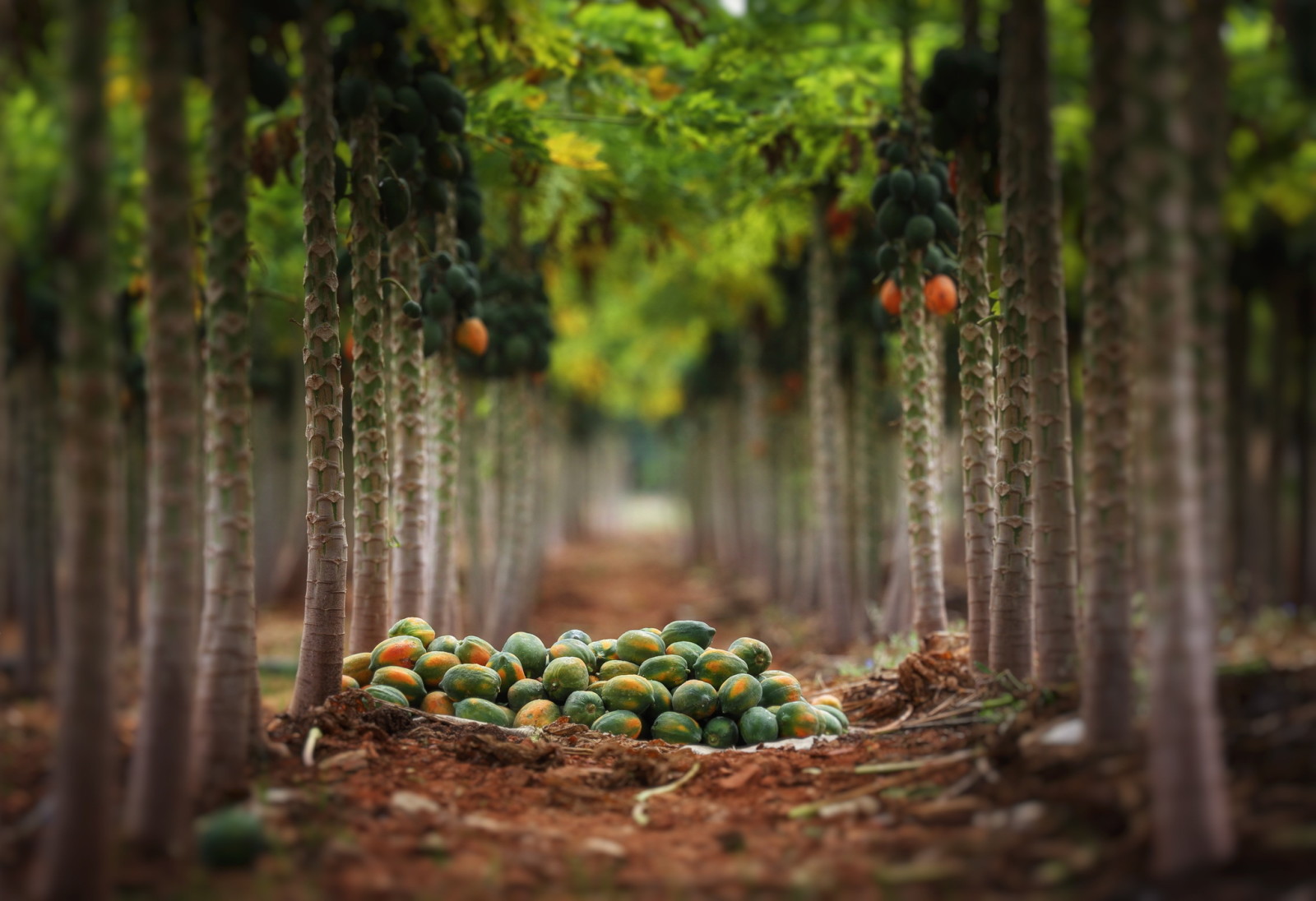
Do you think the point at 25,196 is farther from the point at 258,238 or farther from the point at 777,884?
the point at 777,884

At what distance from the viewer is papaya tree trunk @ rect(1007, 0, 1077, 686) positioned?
457 cm

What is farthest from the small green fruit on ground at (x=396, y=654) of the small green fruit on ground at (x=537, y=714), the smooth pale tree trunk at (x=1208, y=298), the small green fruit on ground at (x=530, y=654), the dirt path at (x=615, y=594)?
the dirt path at (x=615, y=594)

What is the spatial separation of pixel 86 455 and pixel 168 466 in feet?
1.25

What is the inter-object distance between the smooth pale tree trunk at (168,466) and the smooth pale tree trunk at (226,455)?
Answer: 355 mm

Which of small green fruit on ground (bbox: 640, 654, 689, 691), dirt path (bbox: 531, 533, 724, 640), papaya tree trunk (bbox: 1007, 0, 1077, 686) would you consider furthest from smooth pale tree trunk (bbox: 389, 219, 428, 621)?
dirt path (bbox: 531, 533, 724, 640)

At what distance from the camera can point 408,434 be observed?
6.78 meters

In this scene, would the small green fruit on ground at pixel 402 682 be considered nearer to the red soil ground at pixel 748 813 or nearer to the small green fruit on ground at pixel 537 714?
the red soil ground at pixel 748 813

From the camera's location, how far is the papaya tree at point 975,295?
5551 millimetres

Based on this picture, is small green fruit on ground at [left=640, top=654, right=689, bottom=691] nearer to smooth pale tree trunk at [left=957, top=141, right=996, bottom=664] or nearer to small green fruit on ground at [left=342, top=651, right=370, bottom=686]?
small green fruit on ground at [left=342, top=651, right=370, bottom=686]

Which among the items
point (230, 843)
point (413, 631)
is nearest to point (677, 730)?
point (413, 631)

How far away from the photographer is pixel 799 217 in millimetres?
10930

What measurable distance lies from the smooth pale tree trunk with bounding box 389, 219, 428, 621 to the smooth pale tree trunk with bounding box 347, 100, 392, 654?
631 mm

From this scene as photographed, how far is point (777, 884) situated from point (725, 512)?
1806cm

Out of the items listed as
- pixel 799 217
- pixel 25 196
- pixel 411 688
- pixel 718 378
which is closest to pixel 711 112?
pixel 799 217
